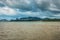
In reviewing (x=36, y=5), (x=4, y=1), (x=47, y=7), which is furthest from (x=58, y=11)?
(x=4, y=1)

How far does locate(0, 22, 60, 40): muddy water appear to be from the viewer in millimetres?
1696

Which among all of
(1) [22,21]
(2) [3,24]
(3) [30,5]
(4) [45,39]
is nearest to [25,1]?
(3) [30,5]

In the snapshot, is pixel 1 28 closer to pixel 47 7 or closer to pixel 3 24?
pixel 3 24

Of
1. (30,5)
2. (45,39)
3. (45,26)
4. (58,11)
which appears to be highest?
(30,5)

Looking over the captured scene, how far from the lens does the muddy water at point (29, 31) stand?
5.57 feet

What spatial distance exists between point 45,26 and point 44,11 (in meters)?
0.20

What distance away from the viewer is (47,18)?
180cm

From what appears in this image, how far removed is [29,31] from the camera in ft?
5.75

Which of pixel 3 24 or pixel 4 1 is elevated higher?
pixel 4 1

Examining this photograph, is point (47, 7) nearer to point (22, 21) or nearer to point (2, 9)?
point (22, 21)

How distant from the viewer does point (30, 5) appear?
1797 millimetres

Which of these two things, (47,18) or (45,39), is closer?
(45,39)

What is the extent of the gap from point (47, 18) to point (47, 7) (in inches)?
5.8

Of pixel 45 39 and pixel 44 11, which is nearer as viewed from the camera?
pixel 45 39
